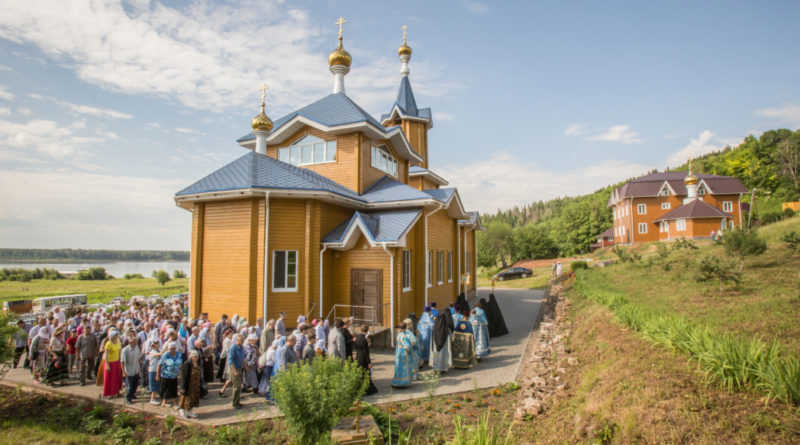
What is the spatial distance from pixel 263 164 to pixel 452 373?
10340 mm

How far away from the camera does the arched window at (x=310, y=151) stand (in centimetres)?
1708

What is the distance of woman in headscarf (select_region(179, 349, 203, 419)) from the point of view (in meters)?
7.50

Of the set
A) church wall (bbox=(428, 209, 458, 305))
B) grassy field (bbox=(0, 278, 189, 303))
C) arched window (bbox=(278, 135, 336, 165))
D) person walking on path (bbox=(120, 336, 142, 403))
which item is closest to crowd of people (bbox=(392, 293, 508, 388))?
church wall (bbox=(428, 209, 458, 305))

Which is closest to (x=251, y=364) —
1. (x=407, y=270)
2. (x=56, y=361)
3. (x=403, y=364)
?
(x=403, y=364)

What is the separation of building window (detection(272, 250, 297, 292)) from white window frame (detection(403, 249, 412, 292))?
445 cm

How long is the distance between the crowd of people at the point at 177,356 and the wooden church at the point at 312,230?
2743 millimetres

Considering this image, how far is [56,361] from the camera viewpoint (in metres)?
9.78

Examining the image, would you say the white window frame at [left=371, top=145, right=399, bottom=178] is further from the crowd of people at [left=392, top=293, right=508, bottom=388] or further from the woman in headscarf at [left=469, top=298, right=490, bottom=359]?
the woman in headscarf at [left=469, top=298, right=490, bottom=359]

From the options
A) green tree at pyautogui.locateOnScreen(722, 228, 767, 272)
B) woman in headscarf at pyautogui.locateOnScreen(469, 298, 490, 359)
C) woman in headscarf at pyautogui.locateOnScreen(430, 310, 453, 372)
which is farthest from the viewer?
Answer: green tree at pyautogui.locateOnScreen(722, 228, 767, 272)

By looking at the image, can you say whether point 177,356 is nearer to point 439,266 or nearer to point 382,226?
point 382,226

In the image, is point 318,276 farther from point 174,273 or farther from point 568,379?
point 174,273

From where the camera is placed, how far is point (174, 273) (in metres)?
65.0

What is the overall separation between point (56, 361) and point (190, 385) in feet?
17.4

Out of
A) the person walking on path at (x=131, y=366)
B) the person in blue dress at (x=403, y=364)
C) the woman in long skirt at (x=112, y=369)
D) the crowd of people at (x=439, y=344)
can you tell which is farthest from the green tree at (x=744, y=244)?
the woman in long skirt at (x=112, y=369)
